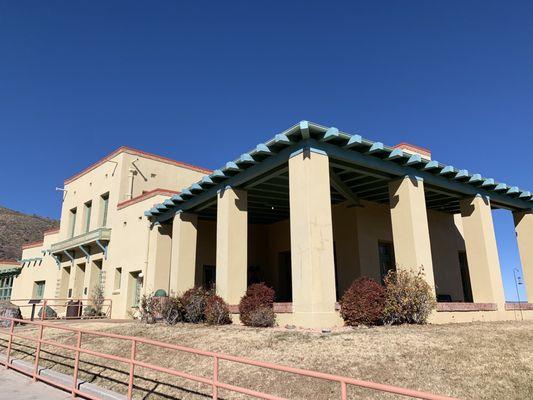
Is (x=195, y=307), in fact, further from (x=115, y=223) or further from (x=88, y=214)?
(x=88, y=214)

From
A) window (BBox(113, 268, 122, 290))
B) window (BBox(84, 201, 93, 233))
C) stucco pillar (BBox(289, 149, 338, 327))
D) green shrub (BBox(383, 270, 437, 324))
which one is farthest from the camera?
window (BBox(84, 201, 93, 233))

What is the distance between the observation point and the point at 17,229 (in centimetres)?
7269

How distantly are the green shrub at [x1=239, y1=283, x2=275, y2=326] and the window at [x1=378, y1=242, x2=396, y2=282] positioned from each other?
755cm

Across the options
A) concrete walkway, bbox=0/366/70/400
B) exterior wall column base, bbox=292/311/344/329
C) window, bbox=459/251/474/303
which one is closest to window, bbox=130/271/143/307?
concrete walkway, bbox=0/366/70/400

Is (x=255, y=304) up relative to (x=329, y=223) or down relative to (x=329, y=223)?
down

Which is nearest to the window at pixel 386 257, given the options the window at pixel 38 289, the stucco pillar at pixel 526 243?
the stucco pillar at pixel 526 243

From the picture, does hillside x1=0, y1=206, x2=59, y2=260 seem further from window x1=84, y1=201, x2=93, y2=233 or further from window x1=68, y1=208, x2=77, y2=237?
window x1=84, y1=201, x2=93, y2=233

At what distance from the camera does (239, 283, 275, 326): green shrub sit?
11439mm

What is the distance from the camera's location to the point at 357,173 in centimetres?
1383

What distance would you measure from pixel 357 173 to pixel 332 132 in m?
3.09

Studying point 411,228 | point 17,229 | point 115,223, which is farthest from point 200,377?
point 17,229

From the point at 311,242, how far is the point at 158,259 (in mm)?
10297

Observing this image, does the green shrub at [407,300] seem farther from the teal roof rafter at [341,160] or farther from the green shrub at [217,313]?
the green shrub at [217,313]

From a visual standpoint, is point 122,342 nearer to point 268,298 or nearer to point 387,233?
point 268,298
